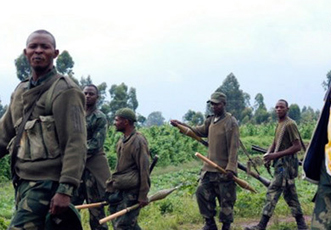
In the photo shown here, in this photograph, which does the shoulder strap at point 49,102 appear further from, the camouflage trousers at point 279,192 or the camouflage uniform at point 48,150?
the camouflage trousers at point 279,192

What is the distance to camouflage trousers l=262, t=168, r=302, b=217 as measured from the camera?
9352mm

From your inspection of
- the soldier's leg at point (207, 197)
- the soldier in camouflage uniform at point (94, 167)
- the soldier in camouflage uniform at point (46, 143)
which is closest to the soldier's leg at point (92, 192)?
the soldier in camouflage uniform at point (94, 167)

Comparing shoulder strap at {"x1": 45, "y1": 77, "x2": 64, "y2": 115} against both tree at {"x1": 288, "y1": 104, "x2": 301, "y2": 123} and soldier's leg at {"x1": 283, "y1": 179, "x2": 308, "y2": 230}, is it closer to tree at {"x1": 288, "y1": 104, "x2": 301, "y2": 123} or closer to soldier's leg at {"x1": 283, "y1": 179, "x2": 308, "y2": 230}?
soldier's leg at {"x1": 283, "y1": 179, "x2": 308, "y2": 230}

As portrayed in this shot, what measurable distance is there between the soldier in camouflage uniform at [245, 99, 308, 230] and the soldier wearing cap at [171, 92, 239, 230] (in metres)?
0.55

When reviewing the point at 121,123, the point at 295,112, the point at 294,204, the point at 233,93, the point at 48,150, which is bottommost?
the point at 294,204

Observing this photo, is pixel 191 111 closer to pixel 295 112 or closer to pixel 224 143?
pixel 295 112

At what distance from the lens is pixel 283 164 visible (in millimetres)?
9516

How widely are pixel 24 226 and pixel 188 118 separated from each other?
141 feet

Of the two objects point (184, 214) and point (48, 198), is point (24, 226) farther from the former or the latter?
point (184, 214)

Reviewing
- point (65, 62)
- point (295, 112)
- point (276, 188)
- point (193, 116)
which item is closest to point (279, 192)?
point (276, 188)

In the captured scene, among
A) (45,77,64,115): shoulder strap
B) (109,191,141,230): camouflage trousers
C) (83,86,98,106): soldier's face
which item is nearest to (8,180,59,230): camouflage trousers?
(45,77,64,115): shoulder strap

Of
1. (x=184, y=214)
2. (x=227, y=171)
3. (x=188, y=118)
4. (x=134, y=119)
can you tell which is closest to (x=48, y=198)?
(x=134, y=119)

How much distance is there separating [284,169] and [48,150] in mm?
5868

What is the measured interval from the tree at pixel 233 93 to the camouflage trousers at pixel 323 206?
54394 millimetres
